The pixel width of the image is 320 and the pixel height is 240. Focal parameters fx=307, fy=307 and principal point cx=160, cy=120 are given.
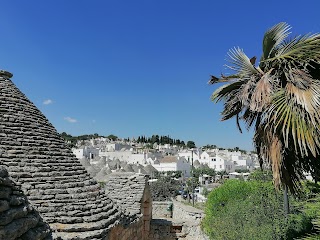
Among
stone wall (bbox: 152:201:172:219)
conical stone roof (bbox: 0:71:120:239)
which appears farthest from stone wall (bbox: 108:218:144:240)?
stone wall (bbox: 152:201:172:219)

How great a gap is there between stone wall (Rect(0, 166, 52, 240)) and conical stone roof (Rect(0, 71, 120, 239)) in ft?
8.02

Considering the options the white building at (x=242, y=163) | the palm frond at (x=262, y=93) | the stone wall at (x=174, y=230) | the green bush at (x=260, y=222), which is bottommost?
the stone wall at (x=174, y=230)

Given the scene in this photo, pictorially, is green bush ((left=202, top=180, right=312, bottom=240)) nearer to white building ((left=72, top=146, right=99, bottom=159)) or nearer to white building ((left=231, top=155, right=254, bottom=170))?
white building ((left=72, top=146, right=99, bottom=159))

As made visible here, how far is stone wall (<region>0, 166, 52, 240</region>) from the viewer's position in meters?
2.37

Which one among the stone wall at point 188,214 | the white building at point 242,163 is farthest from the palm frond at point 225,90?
the white building at point 242,163

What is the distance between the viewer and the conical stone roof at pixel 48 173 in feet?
18.4

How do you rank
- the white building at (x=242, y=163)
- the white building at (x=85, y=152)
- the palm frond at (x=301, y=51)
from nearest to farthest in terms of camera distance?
the palm frond at (x=301, y=51) → the white building at (x=85, y=152) → the white building at (x=242, y=163)

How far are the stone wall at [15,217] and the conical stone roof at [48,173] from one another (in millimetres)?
2444

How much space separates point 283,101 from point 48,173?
4.56m

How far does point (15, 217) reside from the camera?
101 inches

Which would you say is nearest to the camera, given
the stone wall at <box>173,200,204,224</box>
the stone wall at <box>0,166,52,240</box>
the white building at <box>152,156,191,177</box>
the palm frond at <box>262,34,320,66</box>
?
the stone wall at <box>0,166,52,240</box>

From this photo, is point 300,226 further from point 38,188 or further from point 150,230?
point 38,188

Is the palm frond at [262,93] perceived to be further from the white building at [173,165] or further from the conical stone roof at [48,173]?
the white building at [173,165]

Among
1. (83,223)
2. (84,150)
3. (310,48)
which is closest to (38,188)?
(83,223)
